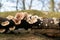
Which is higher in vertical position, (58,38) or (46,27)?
(46,27)

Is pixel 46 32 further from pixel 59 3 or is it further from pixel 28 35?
pixel 59 3

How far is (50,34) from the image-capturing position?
180cm

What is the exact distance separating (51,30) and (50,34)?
0.04 meters

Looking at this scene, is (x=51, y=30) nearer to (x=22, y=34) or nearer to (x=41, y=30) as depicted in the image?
(x=41, y=30)

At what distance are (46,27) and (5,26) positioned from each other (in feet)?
1.41

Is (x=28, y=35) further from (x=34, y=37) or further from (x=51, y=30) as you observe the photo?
(x=51, y=30)

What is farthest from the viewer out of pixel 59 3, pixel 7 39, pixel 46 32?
pixel 59 3

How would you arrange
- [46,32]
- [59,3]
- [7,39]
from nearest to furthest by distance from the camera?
[7,39] < [46,32] < [59,3]

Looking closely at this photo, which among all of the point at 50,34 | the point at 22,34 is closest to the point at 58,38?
the point at 50,34

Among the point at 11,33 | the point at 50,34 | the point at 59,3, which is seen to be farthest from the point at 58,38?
the point at 59,3

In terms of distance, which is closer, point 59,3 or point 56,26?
point 56,26

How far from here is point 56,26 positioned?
180 centimetres

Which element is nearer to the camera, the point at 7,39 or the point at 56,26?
the point at 7,39

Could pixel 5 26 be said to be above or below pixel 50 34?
above
